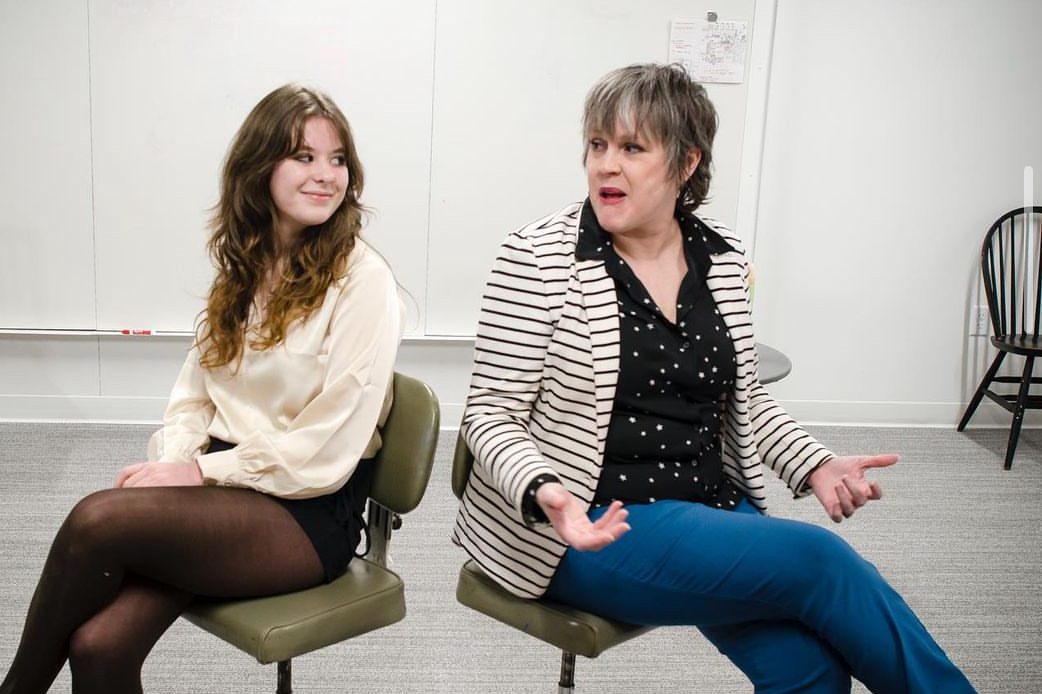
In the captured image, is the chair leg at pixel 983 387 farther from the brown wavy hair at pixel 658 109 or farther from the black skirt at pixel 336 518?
the black skirt at pixel 336 518

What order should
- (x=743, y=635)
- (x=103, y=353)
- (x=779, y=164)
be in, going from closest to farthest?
(x=743, y=635) → (x=103, y=353) → (x=779, y=164)

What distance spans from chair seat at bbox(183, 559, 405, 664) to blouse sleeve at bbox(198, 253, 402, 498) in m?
0.16

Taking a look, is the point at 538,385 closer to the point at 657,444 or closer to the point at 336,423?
the point at 657,444

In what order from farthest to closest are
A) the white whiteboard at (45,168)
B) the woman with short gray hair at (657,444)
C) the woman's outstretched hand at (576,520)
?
the white whiteboard at (45,168)
the woman with short gray hair at (657,444)
the woman's outstretched hand at (576,520)

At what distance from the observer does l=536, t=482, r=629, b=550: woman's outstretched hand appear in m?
1.34

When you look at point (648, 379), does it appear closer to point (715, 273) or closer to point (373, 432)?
point (715, 273)

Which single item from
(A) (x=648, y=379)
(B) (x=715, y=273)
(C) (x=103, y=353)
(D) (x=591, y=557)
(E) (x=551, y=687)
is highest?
(B) (x=715, y=273)

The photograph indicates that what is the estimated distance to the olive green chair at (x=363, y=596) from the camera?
4.96 feet

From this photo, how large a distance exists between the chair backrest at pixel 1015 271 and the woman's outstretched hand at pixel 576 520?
325 centimetres

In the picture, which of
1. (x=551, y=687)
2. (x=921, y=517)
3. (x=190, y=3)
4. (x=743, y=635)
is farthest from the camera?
(x=190, y=3)

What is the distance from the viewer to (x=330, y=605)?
5.16 ft

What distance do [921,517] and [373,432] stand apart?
7.46 ft

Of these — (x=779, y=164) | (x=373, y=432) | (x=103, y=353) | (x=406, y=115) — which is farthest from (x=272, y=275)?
(x=779, y=164)

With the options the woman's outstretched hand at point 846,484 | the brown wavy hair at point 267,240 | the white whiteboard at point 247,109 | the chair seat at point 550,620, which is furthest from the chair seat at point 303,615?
the white whiteboard at point 247,109
